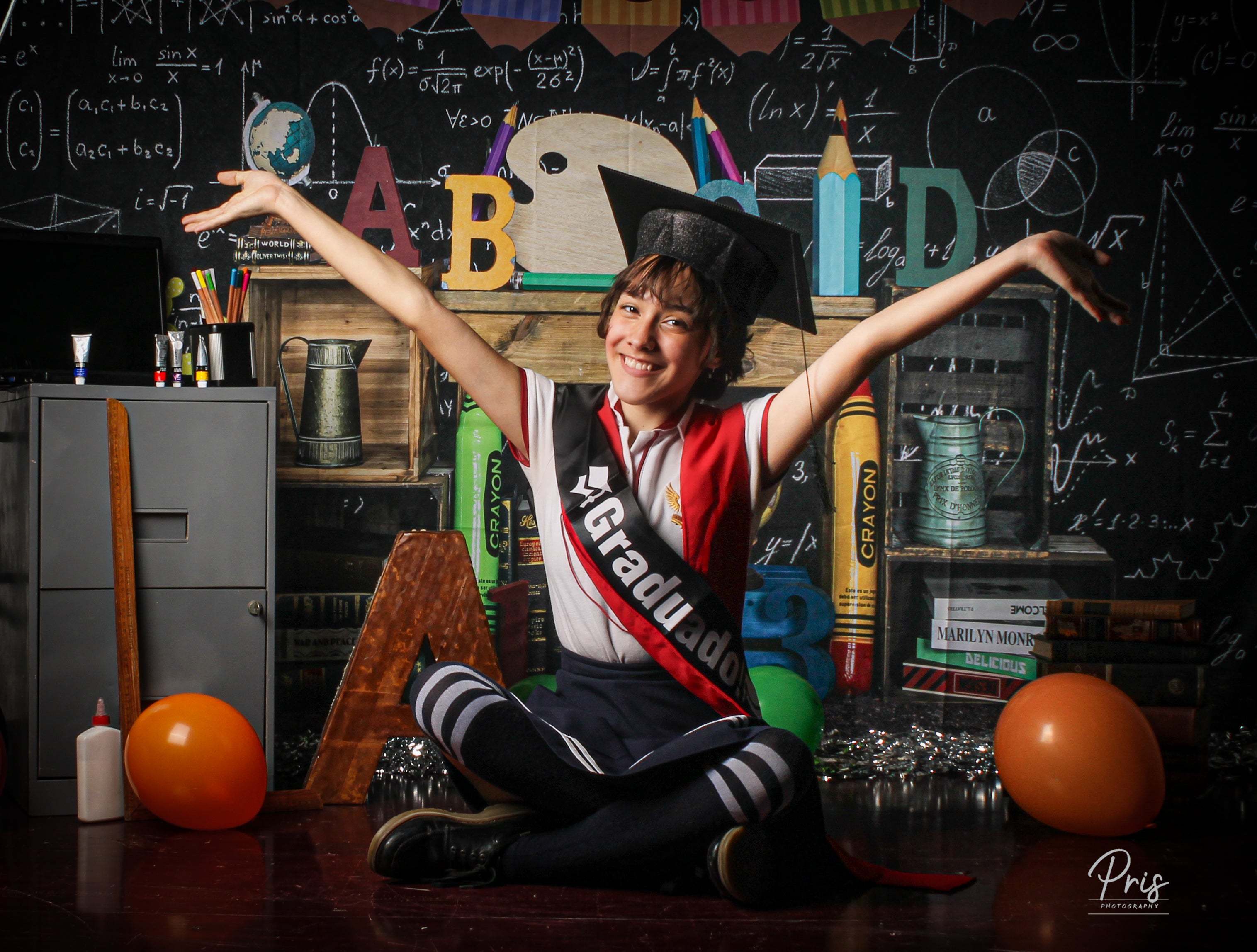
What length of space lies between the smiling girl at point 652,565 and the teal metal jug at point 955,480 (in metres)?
0.80

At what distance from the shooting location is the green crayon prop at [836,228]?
2875 millimetres

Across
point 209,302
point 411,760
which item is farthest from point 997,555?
point 209,302

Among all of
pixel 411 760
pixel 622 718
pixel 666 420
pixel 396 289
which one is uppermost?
pixel 396 289

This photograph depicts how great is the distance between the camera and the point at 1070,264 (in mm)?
2006

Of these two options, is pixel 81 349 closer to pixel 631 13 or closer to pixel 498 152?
pixel 498 152

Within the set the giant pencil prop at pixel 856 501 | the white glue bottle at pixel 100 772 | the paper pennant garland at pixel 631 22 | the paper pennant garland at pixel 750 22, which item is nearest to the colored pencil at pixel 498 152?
the paper pennant garland at pixel 631 22

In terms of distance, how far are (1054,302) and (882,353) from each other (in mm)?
1126

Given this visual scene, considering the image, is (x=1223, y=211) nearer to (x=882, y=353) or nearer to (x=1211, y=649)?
(x=1211, y=649)

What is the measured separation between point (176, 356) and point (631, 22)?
153 centimetres

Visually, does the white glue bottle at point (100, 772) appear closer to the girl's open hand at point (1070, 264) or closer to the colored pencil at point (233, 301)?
the colored pencil at point (233, 301)

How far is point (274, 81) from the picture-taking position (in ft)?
9.36

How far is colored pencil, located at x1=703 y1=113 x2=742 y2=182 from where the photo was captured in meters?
2.88

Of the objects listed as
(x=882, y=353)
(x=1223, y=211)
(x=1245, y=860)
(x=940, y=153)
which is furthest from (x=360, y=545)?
(x=1223, y=211)

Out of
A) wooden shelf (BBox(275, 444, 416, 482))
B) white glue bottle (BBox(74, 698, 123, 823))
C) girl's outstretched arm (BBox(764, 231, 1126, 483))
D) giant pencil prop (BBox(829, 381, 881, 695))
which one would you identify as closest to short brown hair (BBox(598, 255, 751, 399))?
girl's outstretched arm (BBox(764, 231, 1126, 483))
